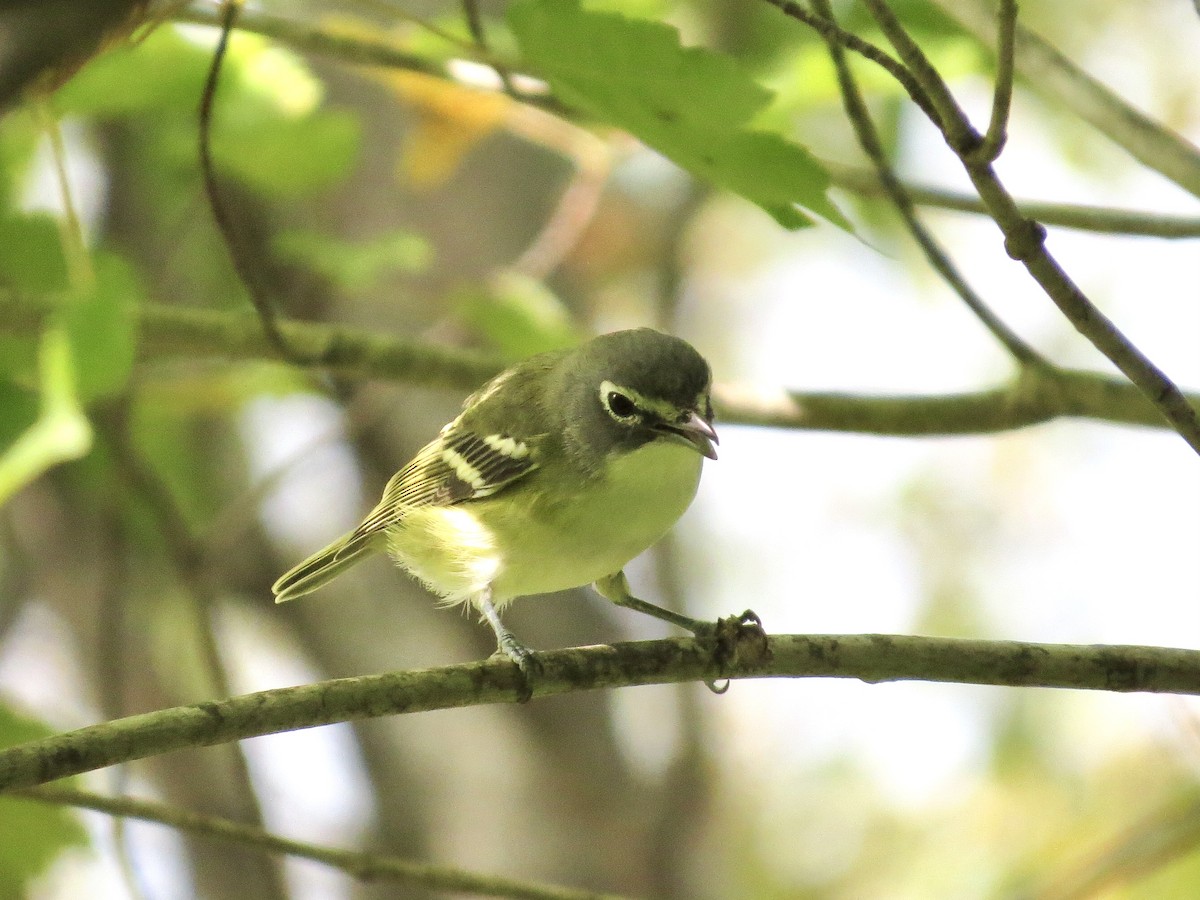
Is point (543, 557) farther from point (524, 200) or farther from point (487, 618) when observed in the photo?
point (524, 200)

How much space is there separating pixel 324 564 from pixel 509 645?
140 cm

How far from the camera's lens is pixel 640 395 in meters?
3.41

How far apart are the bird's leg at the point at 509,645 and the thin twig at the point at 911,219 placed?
4.53ft

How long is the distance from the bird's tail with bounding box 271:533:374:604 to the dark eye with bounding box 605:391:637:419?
109 cm

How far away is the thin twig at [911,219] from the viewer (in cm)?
287

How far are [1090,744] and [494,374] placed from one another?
6528 mm

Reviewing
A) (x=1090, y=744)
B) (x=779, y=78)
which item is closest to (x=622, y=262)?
(x=779, y=78)

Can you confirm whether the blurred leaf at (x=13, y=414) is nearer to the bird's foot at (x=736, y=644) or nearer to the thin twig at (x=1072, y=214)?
the bird's foot at (x=736, y=644)

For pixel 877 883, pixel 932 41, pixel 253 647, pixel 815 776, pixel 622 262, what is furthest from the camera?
pixel 815 776

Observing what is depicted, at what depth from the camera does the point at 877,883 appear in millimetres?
8312

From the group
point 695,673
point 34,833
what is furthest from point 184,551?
point 695,673

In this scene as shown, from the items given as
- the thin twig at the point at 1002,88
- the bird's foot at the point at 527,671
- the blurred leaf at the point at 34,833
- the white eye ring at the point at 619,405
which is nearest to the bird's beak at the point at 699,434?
the white eye ring at the point at 619,405

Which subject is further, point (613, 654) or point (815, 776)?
point (815, 776)

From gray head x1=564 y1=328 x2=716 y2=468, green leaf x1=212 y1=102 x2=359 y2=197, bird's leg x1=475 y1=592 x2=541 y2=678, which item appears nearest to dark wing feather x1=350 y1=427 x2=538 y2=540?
gray head x1=564 y1=328 x2=716 y2=468
